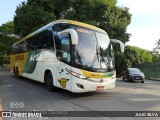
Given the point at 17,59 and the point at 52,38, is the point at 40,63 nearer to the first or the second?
the point at 52,38

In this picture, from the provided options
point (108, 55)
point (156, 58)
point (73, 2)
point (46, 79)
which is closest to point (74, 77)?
point (108, 55)

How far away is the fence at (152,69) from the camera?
123 ft

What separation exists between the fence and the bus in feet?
85.0

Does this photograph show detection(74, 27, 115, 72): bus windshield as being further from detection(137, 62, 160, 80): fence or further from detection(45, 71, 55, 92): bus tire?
detection(137, 62, 160, 80): fence

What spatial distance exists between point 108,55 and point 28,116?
568 centimetres

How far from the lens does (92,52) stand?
39.4 ft

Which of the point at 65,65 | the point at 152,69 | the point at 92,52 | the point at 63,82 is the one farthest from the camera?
the point at 152,69

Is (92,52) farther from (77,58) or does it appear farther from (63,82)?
(63,82)

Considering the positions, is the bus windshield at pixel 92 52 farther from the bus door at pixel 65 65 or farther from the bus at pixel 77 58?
the bus door at pixel 65 65

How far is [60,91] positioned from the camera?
1398 cm

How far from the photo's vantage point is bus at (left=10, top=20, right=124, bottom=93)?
11523 millimetres

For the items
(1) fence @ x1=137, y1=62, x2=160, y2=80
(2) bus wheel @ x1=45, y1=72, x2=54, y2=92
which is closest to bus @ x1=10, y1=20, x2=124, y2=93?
(2) bus wheel @ x1=45, y1=72, x2=54, y2=92

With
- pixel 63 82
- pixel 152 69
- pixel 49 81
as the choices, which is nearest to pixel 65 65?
pixel 63 82

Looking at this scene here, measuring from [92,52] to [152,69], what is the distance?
28.3m
